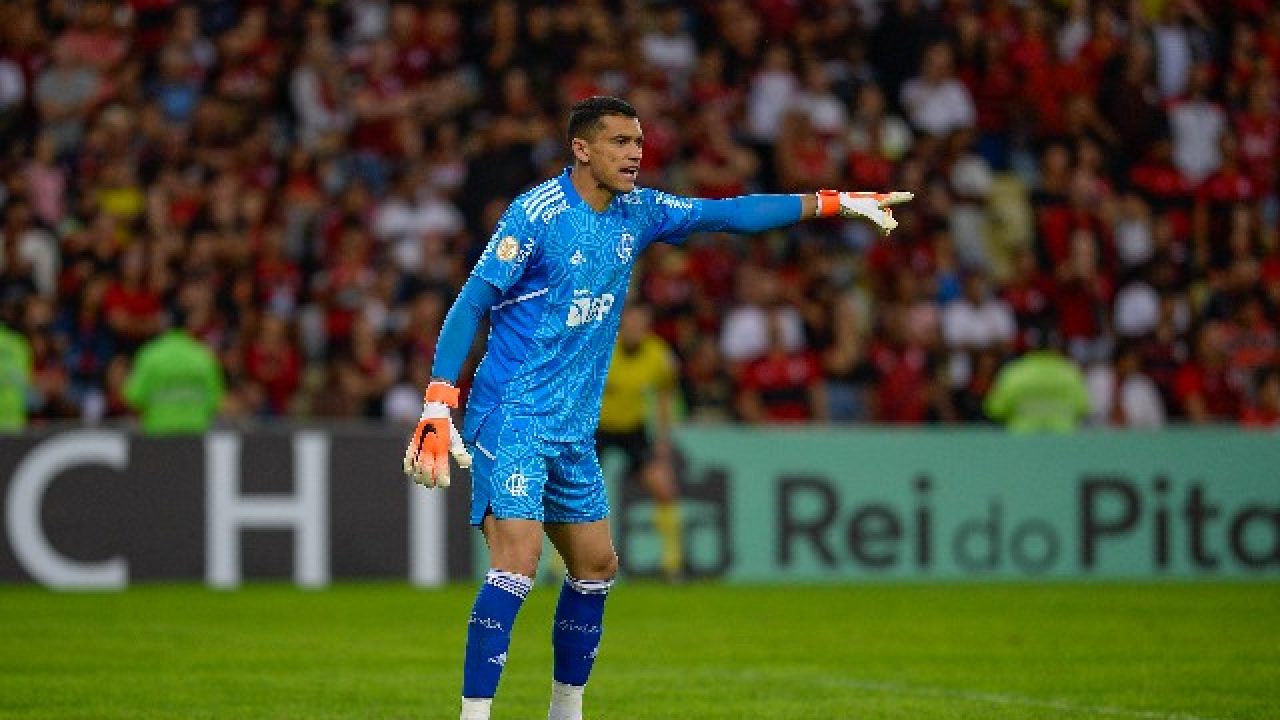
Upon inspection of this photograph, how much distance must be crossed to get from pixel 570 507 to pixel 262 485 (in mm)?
10461

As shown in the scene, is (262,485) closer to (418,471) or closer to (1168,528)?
(1168,528)

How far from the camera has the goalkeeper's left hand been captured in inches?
334

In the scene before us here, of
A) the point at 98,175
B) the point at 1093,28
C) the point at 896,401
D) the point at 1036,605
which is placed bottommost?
the point at 1036,605

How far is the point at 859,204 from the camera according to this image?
8.55 meters

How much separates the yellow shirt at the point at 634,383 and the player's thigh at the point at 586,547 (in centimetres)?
1000

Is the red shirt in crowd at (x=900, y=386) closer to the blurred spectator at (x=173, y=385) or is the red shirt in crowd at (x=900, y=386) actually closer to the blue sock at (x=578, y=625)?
Answer: the blurred spectator at (x=173, y=385)

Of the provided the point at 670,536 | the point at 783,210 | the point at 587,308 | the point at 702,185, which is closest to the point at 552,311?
the point at 587,308

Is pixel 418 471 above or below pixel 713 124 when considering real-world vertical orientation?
below

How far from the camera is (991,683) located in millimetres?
11039

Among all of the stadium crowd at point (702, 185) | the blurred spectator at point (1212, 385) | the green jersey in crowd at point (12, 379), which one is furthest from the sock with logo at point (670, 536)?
the blurred spectator at point (1212, 385)

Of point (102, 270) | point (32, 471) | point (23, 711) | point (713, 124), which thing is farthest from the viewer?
point (713, 124)

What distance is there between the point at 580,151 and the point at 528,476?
1165mm

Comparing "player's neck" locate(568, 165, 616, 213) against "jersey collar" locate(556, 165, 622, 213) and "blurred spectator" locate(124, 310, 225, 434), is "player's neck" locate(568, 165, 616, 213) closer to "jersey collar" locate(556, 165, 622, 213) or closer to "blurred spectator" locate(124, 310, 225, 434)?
"jersey collar" locate(556, 165, 622, 213)

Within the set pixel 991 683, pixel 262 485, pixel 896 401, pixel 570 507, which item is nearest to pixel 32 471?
pixel 262 485
